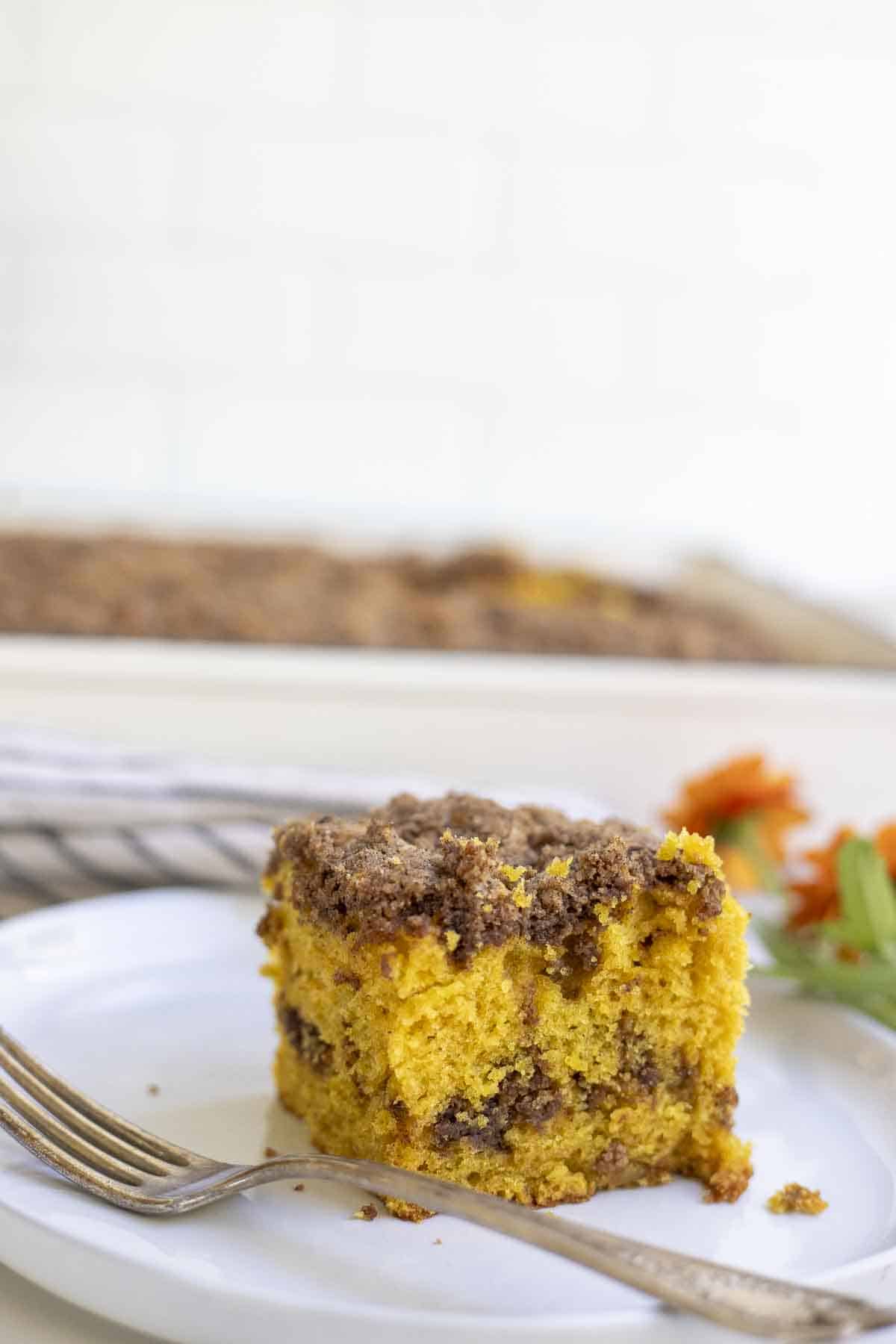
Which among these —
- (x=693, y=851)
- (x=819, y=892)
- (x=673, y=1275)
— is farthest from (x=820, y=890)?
(x=673, y=1275)

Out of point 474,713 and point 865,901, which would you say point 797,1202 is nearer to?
point 865,901

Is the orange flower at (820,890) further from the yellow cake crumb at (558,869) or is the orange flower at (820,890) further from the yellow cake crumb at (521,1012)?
the yellow cake crumb at (558,869)

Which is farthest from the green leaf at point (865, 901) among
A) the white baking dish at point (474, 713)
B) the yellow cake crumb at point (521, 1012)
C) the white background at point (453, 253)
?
the white background at point (453, 253)

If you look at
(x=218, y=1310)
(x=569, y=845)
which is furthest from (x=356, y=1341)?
(x=569, y=845)

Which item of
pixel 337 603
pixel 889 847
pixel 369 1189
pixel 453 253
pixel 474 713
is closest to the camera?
pixel 369 1189

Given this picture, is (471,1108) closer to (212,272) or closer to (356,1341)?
(356,1341)
